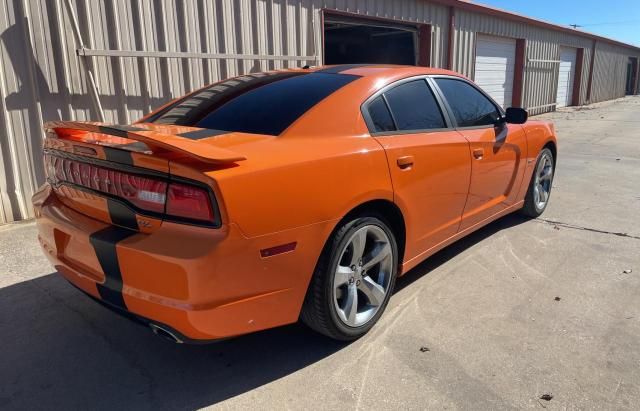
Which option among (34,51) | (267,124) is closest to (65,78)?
(34,51)

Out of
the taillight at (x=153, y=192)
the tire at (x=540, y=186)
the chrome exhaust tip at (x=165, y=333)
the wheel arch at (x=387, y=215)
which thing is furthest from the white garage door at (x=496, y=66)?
the chrome exhaust tip at (x=165, y=333)

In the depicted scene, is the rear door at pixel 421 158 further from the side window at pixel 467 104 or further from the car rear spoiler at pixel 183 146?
the car rear spoiler at pixel 183 146

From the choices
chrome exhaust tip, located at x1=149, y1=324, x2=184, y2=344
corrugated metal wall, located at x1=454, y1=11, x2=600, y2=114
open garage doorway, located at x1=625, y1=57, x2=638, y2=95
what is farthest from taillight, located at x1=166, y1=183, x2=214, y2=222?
open garage doorway, located at x1=625, y1=57, x2=638, y2=95

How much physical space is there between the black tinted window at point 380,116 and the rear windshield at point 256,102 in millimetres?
222

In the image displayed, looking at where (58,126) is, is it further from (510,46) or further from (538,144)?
(510,46)

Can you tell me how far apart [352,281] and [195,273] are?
1.02m

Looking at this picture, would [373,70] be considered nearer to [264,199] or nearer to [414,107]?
[414,107]

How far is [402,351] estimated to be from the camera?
2.69m

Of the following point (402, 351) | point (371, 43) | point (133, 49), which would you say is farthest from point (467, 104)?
point (371, 43)

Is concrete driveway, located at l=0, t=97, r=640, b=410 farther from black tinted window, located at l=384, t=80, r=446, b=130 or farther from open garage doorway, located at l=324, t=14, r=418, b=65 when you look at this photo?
open garage doorway, located at l=324, t=14, r=418, b=65

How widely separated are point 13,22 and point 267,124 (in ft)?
12.2

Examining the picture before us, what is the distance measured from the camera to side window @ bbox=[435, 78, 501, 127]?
12.0ft

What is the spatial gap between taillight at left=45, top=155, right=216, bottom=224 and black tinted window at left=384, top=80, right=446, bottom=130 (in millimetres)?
1503

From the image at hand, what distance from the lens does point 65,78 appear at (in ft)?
17.1
